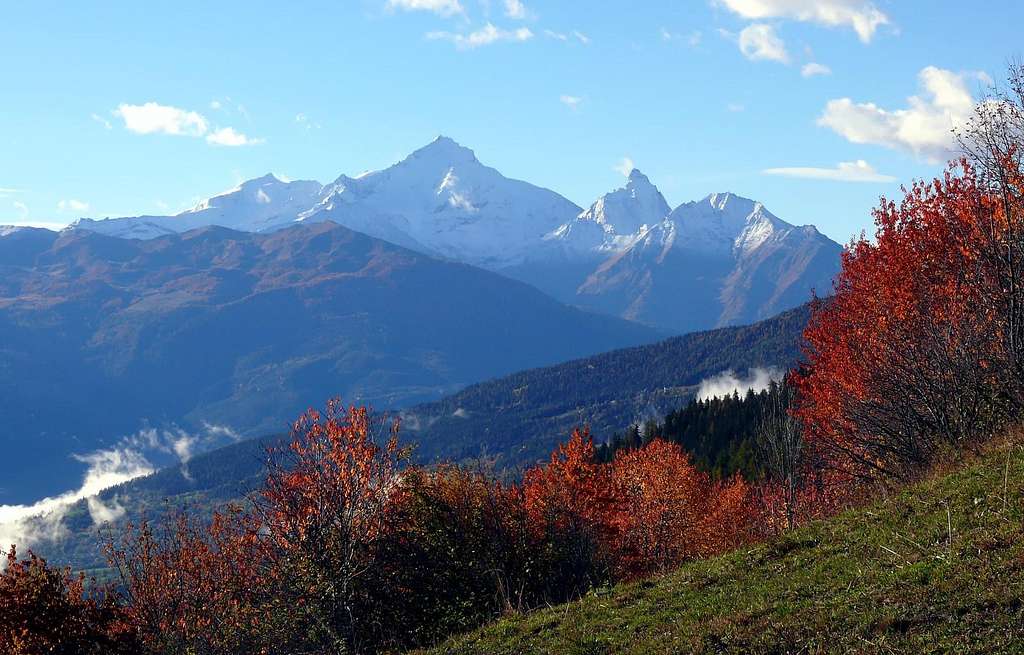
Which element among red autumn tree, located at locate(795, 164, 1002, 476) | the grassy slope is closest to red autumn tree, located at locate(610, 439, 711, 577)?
red autumn tree, located at locate(795, 164, 1002, 476)

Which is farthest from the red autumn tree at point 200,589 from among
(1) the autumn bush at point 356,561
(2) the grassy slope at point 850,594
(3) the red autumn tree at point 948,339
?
(3) the red autumn tree at point 948,339

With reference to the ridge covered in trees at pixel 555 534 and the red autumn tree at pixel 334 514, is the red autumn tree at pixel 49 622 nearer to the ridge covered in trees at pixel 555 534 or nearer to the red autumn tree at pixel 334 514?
the ridge covered in trees at pixel 555 534

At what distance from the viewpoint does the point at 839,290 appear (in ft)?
174

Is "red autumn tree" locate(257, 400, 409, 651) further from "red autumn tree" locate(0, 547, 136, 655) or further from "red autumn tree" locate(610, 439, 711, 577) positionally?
"red autumn tree" locate(610, 439, 711, 577)

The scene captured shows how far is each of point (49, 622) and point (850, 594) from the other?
26.7 meters

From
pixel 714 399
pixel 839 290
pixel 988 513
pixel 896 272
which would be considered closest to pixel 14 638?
pixel 988 513

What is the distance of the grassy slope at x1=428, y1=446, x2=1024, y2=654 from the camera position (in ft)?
51.0

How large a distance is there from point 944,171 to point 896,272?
8453 millimetres

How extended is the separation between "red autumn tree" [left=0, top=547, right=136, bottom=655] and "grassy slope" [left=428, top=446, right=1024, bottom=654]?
48.4ft

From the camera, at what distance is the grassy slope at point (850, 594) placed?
1553 cm

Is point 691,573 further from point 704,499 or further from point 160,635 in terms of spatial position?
point 704,499

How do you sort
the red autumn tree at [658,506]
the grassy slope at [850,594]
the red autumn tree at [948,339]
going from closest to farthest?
the grassy slope at [850,594], the red autumn tree at [948,339], the red autumn tree at [658,506]

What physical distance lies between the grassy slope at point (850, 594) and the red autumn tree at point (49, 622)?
1475cm

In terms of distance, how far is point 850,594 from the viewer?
1795cm
